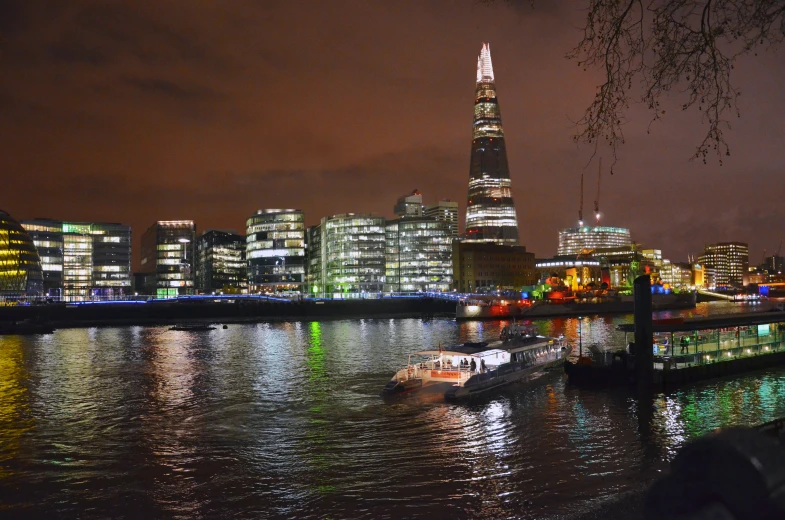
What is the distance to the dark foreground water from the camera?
68.8 feet

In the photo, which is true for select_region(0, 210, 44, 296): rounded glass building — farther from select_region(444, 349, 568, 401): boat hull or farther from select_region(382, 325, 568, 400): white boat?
select_region(444, 349, 568, 401): boat hull

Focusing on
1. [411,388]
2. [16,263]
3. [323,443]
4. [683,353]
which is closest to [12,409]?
[323,443]

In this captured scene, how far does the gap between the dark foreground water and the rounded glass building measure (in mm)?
130421

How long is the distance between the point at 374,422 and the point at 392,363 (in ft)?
80.6

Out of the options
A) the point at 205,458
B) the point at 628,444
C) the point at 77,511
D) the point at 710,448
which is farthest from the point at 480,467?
the point at 710,448

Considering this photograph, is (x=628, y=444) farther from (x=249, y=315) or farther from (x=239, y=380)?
(x=249, y=315)

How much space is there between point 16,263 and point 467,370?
165240 mm

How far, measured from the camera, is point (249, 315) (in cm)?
14100

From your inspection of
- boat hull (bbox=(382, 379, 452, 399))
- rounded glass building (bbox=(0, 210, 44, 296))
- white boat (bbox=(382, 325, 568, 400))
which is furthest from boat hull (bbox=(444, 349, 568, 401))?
rounded glass building (bbox=(0, 210, 44, 296))

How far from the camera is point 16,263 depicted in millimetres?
169250

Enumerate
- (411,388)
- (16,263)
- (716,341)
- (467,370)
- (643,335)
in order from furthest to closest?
(16,263) → (716,341) → (467,370) → (411,388) → (643,335)

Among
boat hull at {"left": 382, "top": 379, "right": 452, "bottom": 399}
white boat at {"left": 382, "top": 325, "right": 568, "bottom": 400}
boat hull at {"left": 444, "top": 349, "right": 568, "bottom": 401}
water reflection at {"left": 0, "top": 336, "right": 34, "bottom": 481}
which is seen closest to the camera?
water reflection at {"left": 0, "top": 336, "right": 34, "bottom": 481}

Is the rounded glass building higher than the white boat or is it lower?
higher

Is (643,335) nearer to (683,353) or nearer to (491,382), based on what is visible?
(683,353)
